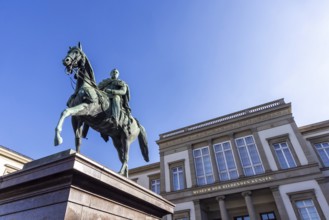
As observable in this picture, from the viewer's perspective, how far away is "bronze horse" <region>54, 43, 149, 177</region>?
13.8ft

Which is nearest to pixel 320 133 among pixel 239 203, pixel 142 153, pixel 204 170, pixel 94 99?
pixel 239 203

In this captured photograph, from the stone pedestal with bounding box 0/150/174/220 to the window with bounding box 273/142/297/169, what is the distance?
18956 millimetres

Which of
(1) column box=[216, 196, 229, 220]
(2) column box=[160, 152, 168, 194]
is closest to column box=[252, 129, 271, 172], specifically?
(1) column box=[216, 196, 229, 220]

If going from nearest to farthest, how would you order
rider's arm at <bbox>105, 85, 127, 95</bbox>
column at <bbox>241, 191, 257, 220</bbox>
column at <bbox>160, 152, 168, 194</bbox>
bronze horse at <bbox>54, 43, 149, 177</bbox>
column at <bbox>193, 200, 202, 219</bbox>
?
1. bronze horse at <bbox>54, 43, 149, 177</bbox>
2. rider's arm at <bbox>105, 85, 127, 95</bbox>
3. column at <bbox>241, 191, 257, 220</bbox>
4. column at <bbox>193, 200, 202, 219</bbox>
5. column at <bbox>160, 152, 168, 194</bbox>

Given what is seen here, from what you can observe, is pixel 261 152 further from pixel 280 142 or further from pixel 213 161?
pixel 213 161

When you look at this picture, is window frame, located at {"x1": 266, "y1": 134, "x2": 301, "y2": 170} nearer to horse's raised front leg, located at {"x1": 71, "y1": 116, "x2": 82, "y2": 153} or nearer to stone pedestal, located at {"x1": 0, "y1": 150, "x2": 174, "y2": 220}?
horse's raised front leg, located at {"x1": 71, "y1": 116, "x2": 82, "y2": 153}

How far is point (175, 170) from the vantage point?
22.8 meters

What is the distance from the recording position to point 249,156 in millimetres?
20094

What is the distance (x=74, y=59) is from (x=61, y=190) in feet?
8.92

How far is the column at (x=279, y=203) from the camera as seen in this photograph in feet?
54.1

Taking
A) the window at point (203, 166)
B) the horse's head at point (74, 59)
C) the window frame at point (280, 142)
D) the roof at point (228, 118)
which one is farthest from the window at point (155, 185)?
the horse's head at point (74, 59)

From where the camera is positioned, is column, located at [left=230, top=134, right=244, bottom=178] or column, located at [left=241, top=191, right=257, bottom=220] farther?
column, located at [left=230, top=134, right=244, bottom=178]

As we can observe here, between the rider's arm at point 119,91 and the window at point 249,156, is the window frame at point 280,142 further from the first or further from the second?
the rider's arm at point 119,91

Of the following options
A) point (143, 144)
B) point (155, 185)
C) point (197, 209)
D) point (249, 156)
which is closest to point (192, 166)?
point (197, 209)
